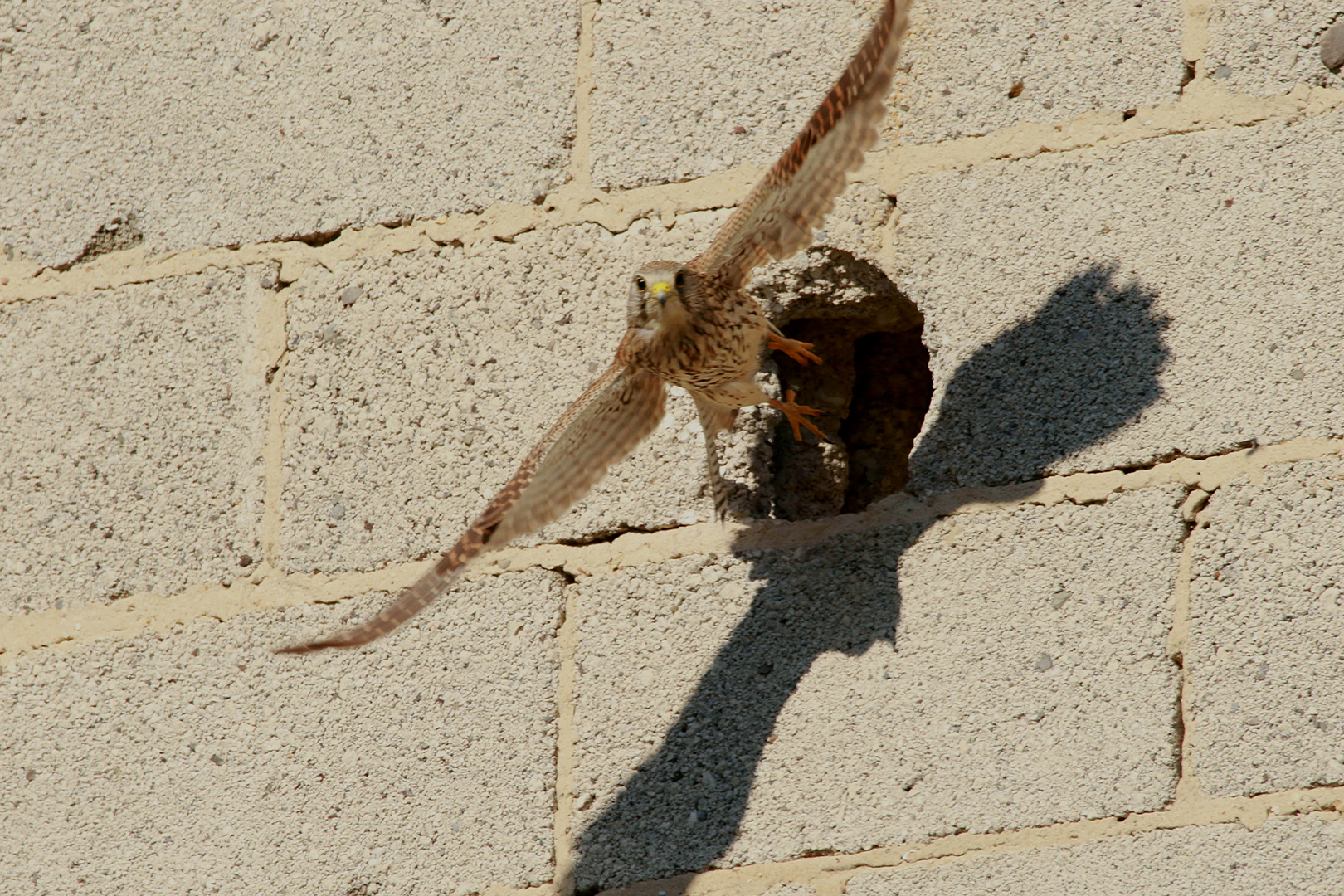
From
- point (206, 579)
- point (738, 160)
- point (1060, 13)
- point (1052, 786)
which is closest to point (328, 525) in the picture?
point (206, 579)

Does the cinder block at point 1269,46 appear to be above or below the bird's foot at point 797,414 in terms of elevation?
above

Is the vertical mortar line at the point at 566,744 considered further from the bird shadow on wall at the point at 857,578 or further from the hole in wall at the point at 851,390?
the hole in wall at the point at 851,390

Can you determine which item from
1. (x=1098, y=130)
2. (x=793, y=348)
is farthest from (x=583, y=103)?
(x=1098, y=130)

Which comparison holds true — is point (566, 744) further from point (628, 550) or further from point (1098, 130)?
point (1098, 130)

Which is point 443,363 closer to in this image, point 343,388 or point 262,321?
point 343,388

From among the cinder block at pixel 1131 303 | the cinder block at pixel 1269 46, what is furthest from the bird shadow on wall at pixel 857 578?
the cinder block at pixel 1269 46

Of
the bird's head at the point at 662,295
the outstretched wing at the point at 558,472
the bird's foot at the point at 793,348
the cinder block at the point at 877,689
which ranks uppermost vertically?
the bird's head at the point at 662,295

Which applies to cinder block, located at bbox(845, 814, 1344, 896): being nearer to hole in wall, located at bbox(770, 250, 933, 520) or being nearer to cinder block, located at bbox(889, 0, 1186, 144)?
hole in wall, located at bbox(770, 250, 933, 520)
